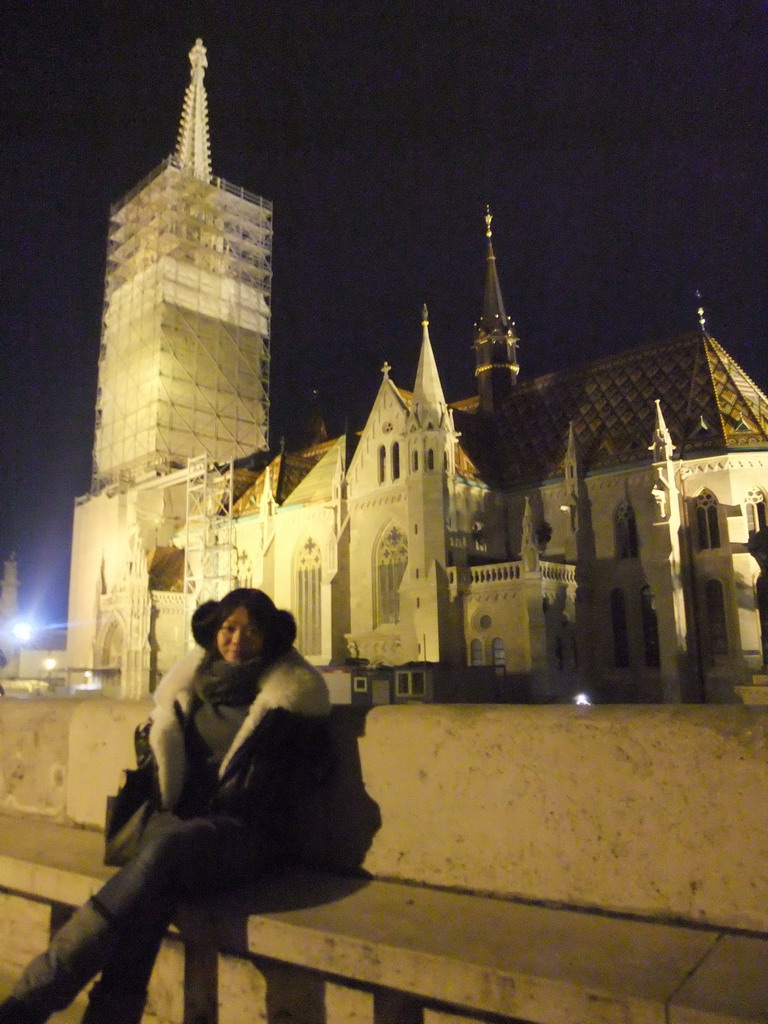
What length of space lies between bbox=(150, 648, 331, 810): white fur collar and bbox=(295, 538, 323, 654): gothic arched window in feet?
108

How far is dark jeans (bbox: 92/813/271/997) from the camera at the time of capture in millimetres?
3037

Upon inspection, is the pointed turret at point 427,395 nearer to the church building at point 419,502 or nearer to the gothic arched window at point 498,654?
the church building at point 419,502

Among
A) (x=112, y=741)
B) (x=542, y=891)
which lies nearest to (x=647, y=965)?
(x=542, y=891)

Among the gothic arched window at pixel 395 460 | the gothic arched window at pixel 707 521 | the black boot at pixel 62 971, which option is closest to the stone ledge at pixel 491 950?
the black boot at pixel 62 971

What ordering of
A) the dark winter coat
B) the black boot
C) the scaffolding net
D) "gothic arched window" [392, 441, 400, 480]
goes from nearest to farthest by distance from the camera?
the black boot, the dark winter coat, "gothic arched window" [392, 441, 400, 480], the scaffolding net

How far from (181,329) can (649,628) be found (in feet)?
101

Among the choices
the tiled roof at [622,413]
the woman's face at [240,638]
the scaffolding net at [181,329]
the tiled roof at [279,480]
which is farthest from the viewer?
the scaffolding net at [181,329]

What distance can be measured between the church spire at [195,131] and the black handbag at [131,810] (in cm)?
5360

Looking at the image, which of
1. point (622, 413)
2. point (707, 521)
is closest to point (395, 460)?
point (622, 413)

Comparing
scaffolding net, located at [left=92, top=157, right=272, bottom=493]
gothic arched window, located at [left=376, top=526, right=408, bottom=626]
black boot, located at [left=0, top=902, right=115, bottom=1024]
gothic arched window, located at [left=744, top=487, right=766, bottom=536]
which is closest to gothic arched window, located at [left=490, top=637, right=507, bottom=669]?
gothic arched window, located at [left=376, top=526, right=408, bottom=626]

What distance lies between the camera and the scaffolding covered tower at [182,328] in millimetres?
45281

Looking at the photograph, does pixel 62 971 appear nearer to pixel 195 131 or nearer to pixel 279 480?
pixel 279 480

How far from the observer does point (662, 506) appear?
2958 centimetres

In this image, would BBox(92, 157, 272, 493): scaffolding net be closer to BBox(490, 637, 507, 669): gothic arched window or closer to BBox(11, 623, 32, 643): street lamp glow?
BBox(11, 623, 32, 643): street lamp glow
